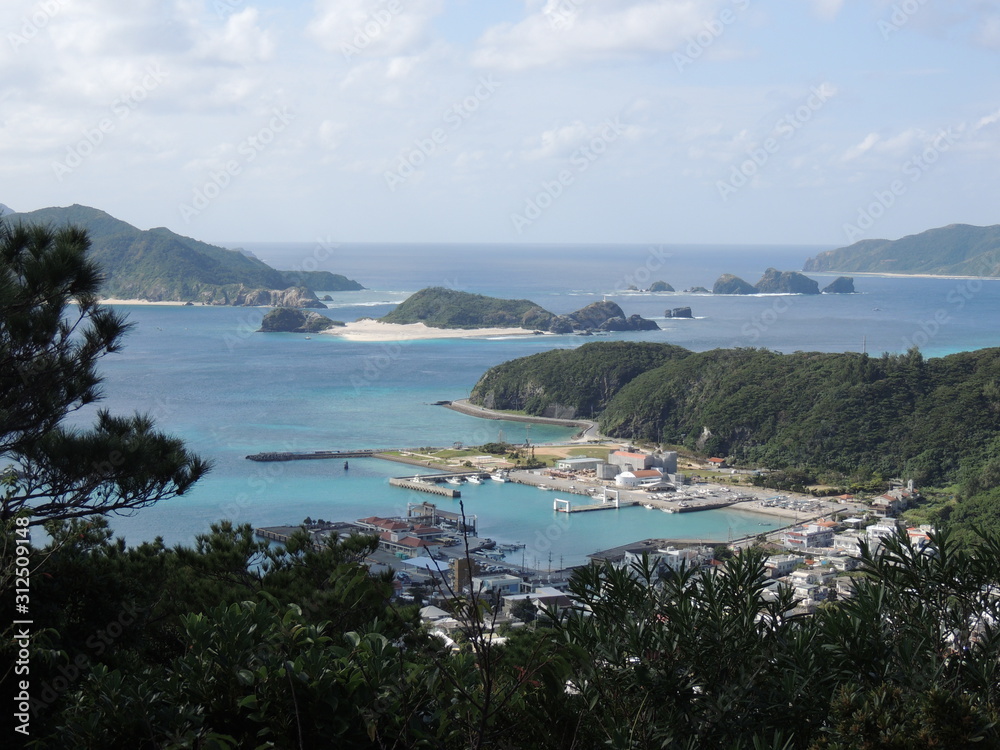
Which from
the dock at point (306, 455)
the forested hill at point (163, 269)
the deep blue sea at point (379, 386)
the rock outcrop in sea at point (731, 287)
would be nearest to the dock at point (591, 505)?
the deep blue sea at point (379, 386)

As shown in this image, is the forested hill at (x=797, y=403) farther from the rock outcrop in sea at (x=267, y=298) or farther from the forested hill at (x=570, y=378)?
the rock outcrop in sea at (x=267, y=298)

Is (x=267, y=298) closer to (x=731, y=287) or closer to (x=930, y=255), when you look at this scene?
(x=731, y=287)

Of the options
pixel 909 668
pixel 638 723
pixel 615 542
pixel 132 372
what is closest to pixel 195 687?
pixel 638 723

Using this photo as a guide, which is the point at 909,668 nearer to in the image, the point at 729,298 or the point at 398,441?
the point at 398,441

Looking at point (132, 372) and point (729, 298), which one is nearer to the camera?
point (132, 372)

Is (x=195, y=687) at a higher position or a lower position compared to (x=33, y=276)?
lower

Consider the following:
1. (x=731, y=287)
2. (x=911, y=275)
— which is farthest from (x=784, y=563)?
(x=911, y=275)
